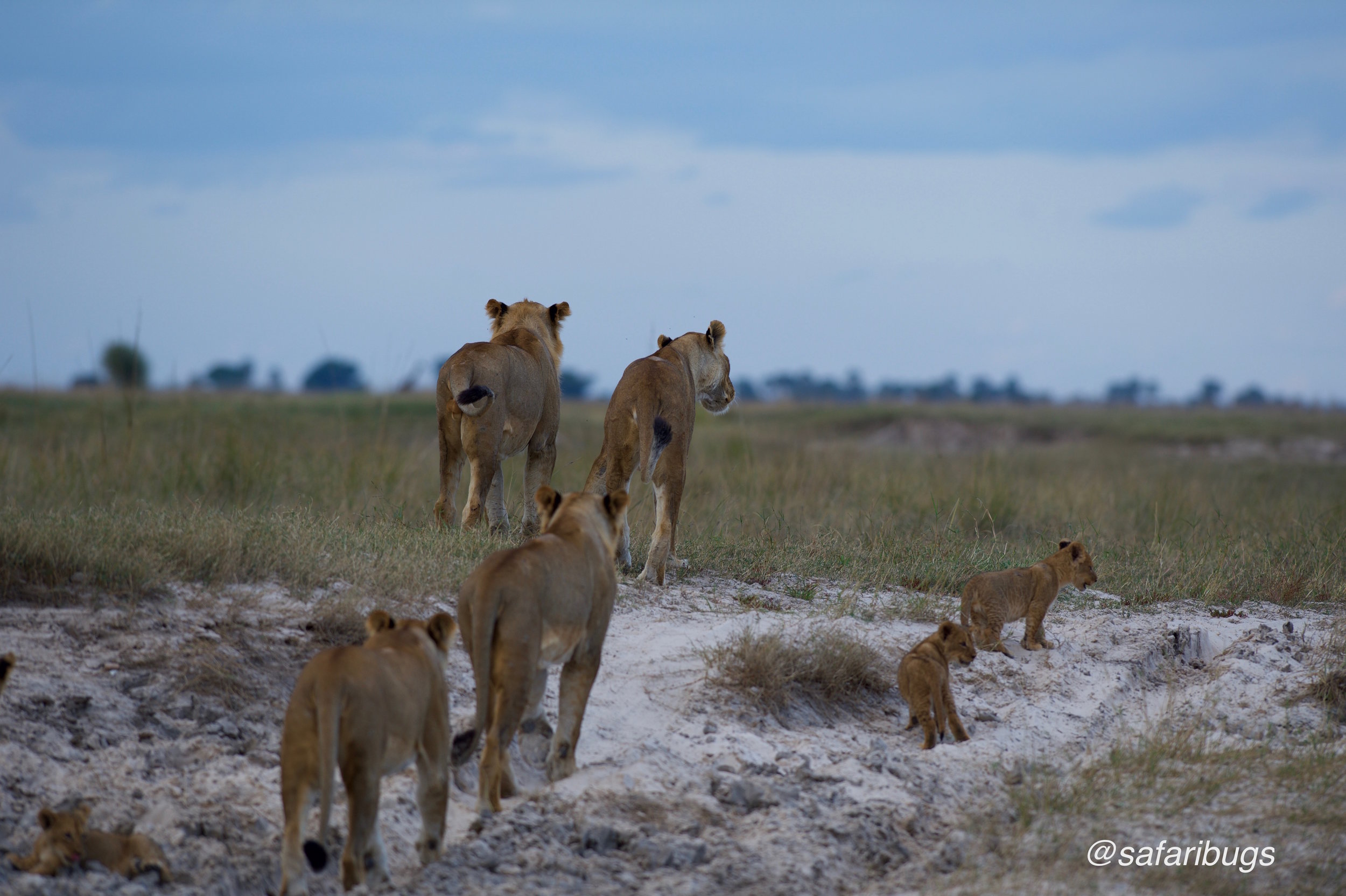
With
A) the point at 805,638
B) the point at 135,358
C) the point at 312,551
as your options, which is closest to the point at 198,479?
the point at 135,358

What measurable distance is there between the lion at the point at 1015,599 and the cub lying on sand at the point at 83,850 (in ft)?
13.0

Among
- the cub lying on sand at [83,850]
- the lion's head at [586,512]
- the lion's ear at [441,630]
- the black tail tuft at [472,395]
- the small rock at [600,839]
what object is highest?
the black tail tuft at [472,395]

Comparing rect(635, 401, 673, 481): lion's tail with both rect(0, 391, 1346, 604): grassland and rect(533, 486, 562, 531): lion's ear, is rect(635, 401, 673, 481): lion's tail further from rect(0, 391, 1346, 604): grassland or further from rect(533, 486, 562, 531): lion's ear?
rect(533, 486, 562, 531): lion's ear

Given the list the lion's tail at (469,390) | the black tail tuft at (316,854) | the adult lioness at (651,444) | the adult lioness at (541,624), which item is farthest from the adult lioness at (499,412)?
the black tail tuft at (316,854)

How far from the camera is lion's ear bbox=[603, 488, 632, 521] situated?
4562 millimetres

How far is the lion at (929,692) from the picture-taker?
4.95m

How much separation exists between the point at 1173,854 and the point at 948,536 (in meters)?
4.40

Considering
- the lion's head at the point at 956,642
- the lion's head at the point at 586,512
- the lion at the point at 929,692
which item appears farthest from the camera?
the lion's head at the point at 956,642

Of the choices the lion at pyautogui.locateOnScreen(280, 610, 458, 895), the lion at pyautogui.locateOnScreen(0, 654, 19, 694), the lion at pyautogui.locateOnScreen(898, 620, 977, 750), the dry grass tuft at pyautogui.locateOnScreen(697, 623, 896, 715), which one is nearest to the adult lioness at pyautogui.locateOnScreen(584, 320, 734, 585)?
the dry grass tuft at pyautogui.locateOnScreen(697, 623, 896, 715)

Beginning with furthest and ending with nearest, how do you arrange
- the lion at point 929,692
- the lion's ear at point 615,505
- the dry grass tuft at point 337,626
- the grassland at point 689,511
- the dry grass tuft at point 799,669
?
the grassland at point 689,511 → the dry grass tuft at point 799,669 → the dry grass tuft at point 337,626 → the lion at point 929,692 → the lion's ear at point 615,505

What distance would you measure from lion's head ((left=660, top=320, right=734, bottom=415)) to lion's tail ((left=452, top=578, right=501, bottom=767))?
3.66m

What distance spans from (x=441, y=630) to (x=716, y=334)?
13.4 ft

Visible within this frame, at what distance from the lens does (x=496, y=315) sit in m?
8.09

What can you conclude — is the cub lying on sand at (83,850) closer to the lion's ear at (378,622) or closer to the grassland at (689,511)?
the lion's ear at (378,622)
